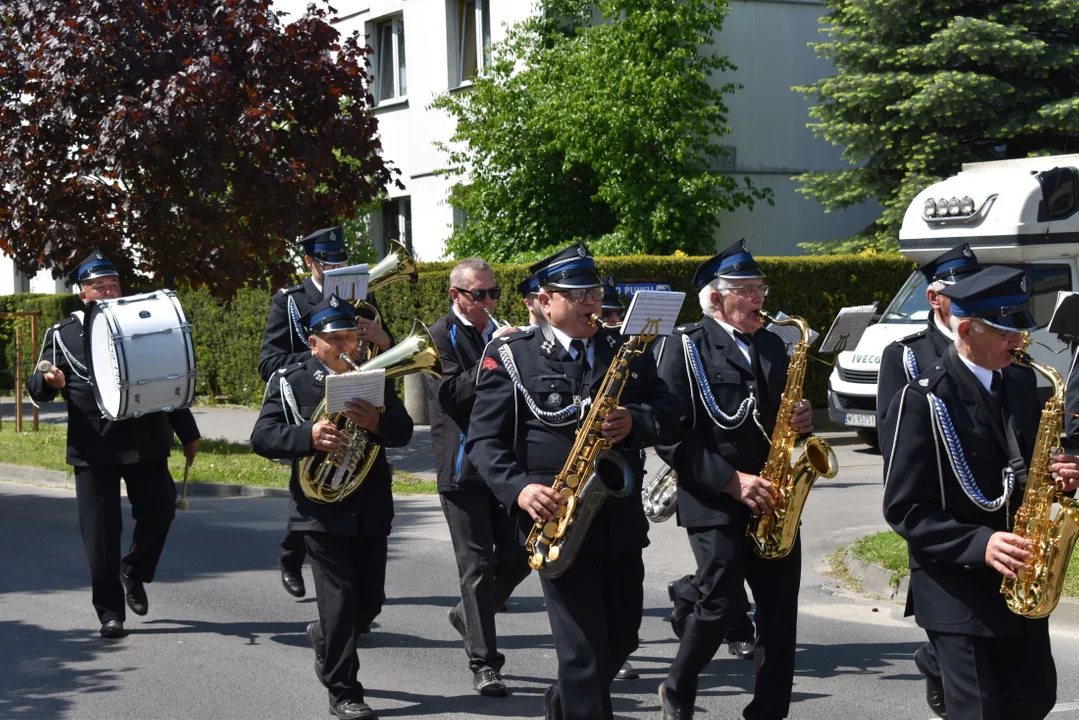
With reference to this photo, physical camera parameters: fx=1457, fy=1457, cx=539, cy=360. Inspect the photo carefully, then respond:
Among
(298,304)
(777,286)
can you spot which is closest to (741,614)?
(298,304)

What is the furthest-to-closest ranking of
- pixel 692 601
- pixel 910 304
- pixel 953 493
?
pixel 910 304, pixel 692 601, pixel 953 493

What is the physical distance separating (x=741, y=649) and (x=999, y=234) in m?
9.09

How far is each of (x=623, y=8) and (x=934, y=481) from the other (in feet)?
59.7

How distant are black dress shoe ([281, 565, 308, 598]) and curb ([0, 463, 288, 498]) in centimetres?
548

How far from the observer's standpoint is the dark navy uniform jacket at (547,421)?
5.41 meters

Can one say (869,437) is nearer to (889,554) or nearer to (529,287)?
(889,554)

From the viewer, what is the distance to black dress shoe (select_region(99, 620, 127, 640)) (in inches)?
324

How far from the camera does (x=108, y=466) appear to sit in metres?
8.33

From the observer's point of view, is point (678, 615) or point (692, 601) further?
point (678, 615)

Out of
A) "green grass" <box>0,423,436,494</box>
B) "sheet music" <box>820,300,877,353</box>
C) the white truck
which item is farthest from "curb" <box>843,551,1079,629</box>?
"green grass" <box>0,423,436,494</box>

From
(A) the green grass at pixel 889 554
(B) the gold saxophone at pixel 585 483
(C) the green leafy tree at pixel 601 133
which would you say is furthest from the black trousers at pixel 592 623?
(C) the green leafy tree at pixel 601 133

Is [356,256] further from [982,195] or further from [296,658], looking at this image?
[296,658]

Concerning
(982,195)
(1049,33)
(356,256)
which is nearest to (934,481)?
(982,195)

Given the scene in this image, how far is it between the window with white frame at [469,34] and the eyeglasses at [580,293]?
68.8 feet
